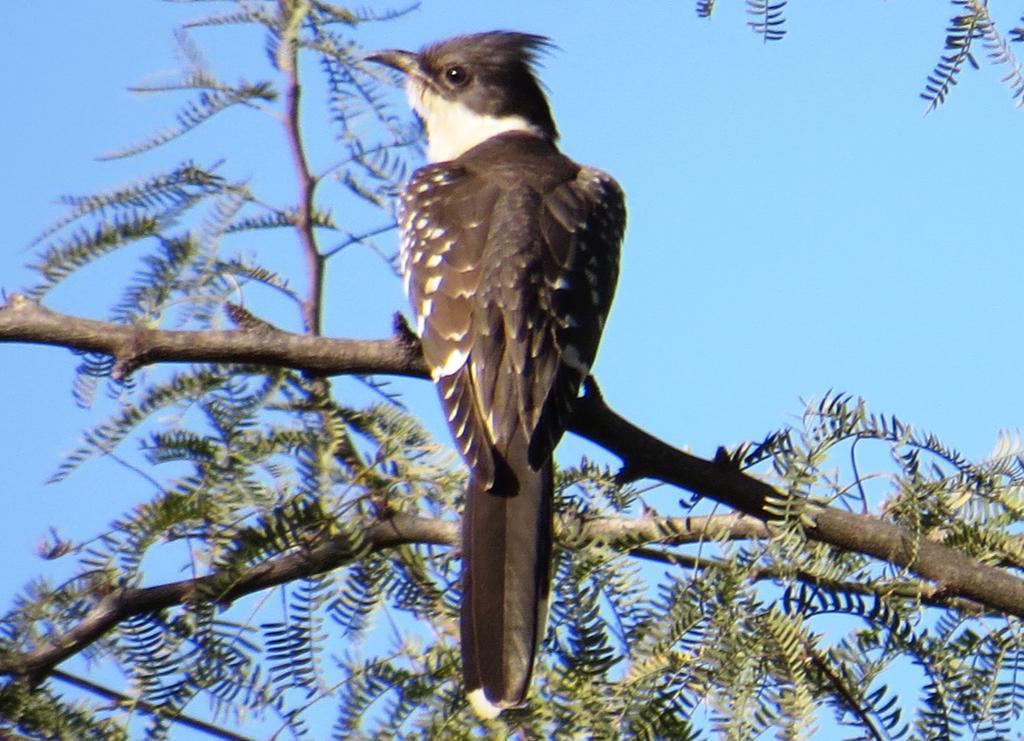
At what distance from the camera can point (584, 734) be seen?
86.9 inches

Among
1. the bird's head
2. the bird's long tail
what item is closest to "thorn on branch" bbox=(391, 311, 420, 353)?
the bird's long tail

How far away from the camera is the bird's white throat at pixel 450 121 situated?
5.09 metres

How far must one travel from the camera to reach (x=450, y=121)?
203 inches

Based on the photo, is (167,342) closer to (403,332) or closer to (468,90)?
(403,332)

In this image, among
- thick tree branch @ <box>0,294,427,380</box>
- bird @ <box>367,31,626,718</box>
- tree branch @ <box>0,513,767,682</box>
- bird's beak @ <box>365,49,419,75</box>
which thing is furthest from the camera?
bird's beak @ <box>365,49,419,75</box>

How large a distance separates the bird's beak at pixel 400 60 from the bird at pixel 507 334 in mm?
704

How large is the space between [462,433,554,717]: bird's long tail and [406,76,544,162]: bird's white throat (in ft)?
7.57

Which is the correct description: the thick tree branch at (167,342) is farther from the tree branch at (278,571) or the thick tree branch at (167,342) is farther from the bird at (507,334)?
the bird at (507,334)

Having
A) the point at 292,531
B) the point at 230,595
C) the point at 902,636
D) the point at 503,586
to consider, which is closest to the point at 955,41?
the point at 902,636

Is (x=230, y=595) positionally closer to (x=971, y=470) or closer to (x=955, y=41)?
(x=971, y=470)

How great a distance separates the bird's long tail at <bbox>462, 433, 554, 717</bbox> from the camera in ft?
8.28

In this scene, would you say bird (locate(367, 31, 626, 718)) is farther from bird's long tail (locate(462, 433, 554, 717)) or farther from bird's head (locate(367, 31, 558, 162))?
bird's head (locate(367, 31, 558, 162))

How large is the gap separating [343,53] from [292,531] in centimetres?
152

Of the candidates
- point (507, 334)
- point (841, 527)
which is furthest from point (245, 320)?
point (841, 527)
